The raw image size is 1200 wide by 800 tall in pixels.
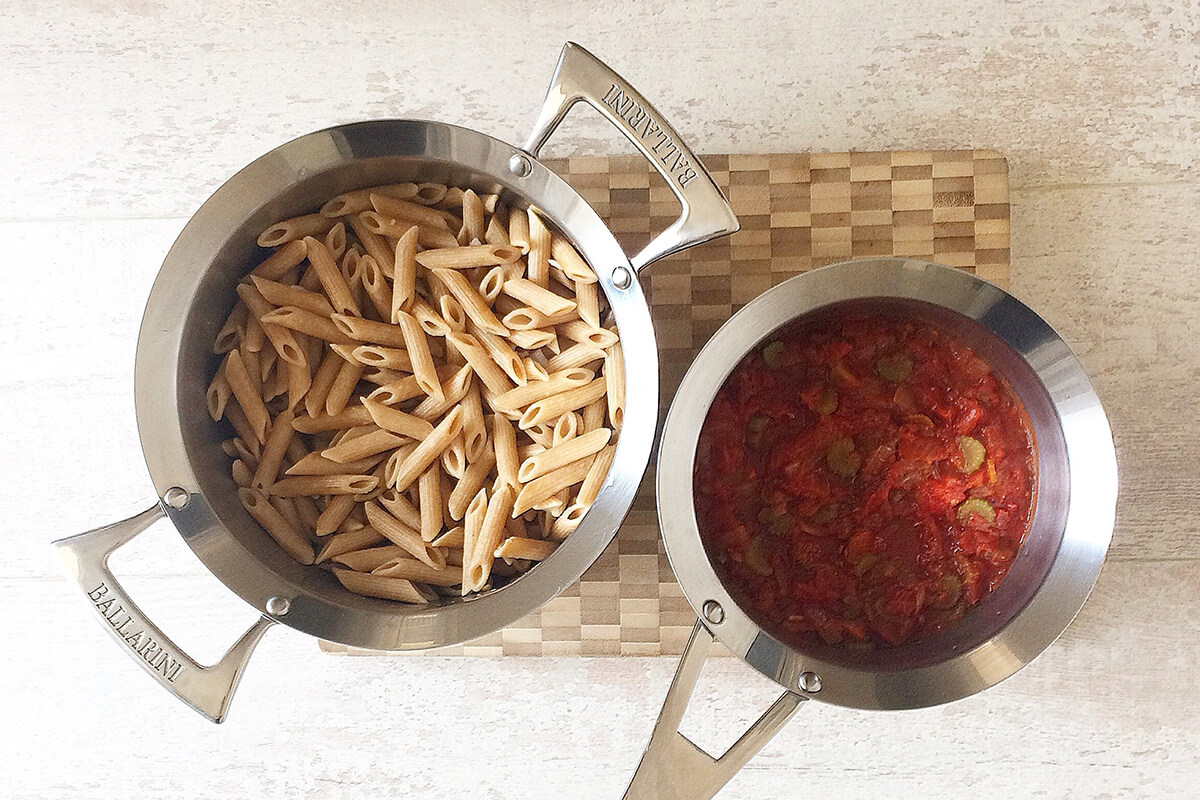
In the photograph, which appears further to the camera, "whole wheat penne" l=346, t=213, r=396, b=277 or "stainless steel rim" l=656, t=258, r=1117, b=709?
"whole wheat penne" l=346, t=213, r=396, b=277

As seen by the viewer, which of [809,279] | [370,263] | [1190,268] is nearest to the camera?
[809,279]

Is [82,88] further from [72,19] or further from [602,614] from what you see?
[602,614]

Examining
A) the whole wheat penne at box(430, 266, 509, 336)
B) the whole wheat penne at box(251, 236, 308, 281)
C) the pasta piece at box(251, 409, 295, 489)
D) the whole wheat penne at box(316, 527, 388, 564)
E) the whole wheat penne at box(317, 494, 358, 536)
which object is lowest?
the whole wheat penne at box(316, 527, 388, 564)

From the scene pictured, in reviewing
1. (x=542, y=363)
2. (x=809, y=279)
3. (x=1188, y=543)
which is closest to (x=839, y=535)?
(x=809, y=279)

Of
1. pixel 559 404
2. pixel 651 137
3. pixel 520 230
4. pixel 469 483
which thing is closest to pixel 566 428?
pixel 559 404

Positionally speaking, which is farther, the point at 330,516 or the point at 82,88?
the point at 82,88

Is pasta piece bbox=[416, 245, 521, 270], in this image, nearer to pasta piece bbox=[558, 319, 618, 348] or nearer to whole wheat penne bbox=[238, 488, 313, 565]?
pasta piece bbox=[558, 319, 618, 348]

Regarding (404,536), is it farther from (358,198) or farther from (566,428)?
(358,198)

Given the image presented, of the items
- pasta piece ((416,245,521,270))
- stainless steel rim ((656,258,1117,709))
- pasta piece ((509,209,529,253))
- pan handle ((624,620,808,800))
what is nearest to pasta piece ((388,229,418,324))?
pasta piece ((416,245,521,270))
